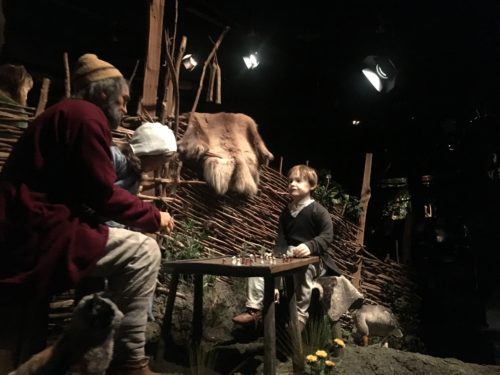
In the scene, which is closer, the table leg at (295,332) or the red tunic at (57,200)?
the red tunic at (57,200)

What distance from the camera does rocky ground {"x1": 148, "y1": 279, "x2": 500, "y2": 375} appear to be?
284 centimetres

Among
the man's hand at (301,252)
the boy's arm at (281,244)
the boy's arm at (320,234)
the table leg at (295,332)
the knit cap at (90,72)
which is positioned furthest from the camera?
the boy's arm at (281,244)

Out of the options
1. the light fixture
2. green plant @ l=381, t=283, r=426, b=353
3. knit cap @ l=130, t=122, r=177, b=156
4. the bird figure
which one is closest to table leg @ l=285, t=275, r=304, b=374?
knit cap @ l=130, t=122, r=177, b=156

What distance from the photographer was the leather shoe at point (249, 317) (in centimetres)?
332

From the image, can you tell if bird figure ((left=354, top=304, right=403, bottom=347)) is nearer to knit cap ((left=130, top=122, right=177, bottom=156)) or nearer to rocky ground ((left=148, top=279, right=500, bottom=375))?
rocky ground ((left=148, top=279, right=500, bottom=375))

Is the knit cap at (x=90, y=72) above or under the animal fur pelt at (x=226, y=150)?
under

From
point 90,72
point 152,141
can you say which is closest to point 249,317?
point 152,141

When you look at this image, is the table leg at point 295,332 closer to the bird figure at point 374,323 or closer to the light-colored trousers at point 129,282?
the light-colored trousers at point 129,282

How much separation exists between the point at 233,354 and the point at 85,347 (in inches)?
68.6

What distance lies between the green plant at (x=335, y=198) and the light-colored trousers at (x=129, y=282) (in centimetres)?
343

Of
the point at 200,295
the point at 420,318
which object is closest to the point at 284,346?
the point at 200,295

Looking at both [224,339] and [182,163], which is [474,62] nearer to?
[182,163]

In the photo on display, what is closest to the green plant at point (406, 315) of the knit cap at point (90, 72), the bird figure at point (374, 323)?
the bird figure at point (374, 323)

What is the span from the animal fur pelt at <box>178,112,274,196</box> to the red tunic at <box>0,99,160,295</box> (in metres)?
2.20
